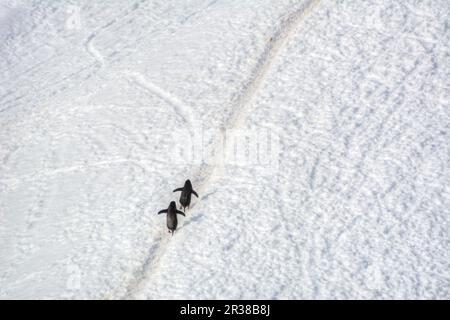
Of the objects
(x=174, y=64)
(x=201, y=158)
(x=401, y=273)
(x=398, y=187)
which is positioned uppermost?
(x=174, y=64)

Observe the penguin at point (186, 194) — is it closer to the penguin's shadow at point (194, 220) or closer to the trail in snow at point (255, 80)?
the penguin's shadow at point (194, 220)

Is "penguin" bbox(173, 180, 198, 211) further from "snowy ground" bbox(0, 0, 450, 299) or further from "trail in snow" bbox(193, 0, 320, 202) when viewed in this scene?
"trail in snow" bbox(193, 0, 320, 202)

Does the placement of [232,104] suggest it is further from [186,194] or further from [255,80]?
[186,194]

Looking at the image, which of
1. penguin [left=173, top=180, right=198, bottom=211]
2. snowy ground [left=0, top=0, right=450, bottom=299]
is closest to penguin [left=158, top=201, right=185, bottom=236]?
snowy ground [left=0, top=0, right=450, bottom=299]
